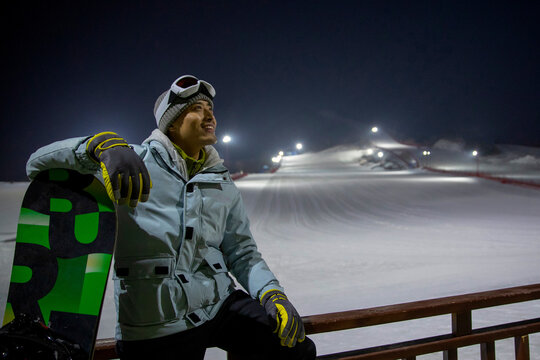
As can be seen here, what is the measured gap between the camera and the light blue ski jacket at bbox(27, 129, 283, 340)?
1.42 m

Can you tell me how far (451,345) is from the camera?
6.61 feet

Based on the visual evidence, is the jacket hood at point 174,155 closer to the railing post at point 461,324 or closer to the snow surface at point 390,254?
the railing post at point 461,324

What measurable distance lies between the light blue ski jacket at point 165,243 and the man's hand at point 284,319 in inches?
7.5

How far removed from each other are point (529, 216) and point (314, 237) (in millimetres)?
6583

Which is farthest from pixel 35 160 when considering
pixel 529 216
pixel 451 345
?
pixel 529 216

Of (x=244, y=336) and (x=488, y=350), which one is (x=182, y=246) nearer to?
(x=244, y=336)

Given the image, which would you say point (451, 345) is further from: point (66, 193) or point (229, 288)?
point (66, 193)

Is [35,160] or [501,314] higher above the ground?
[35,160]

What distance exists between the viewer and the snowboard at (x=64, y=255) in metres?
1.46

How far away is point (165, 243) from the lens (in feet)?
4.73

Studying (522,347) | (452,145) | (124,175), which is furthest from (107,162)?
(452,145)

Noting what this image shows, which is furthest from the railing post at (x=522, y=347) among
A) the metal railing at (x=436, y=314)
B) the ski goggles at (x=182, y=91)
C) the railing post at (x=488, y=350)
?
the ski goggles at (x=182, y=91)

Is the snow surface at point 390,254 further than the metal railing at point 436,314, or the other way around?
the snow surface at point 390,254

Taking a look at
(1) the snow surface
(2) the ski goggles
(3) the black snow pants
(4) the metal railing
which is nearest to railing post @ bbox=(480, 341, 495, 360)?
(4) the metal railing
